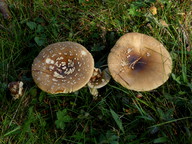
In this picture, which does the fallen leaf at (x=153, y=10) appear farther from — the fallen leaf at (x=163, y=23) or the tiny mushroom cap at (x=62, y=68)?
the tiny mushroom cap at (x=62, y=68)

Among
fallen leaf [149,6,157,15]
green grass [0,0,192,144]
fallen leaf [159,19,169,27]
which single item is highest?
fallen leaf [149,6,157,15]

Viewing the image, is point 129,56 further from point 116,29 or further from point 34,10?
point 34,10

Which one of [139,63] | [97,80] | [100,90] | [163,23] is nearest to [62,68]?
[97,80]

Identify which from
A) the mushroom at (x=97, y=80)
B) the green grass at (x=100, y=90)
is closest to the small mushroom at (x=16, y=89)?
the green grass at (x=100, y=90)

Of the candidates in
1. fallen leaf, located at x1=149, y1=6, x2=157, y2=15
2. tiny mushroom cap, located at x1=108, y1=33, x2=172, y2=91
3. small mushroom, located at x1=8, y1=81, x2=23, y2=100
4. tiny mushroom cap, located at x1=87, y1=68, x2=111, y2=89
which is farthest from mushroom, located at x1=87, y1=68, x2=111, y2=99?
fallen leaf, located at x1=149, y1=6, x2=157, y2=15

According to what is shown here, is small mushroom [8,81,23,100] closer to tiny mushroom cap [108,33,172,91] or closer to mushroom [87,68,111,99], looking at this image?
mushroom [87,68,111,99]

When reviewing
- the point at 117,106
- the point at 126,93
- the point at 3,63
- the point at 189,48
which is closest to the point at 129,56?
the point at 126,93

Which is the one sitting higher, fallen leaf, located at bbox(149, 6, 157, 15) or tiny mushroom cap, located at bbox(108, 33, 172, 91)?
fallen leaf, located at bbox(149, 6, 157, 15)
